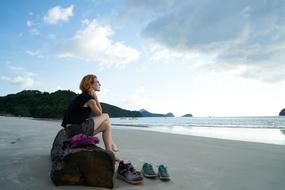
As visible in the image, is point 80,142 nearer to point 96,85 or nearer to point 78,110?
point 78,110

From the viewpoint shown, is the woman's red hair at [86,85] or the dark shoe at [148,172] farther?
the woman's red hair at [86,85]

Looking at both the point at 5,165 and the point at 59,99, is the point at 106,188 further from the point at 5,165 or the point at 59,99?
the point at 59,99

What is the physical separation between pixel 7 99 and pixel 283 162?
9016cm

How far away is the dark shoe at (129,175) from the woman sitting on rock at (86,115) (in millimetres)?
467

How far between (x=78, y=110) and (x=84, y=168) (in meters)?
1.23

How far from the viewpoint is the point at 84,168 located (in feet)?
11.6

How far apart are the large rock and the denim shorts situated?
0.80 meters

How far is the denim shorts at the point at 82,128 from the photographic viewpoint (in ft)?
14.5

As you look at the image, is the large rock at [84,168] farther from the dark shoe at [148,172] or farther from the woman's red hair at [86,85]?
the woman's red hair at [86,85]

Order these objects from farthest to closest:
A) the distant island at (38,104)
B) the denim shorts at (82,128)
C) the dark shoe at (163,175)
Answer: the distant island at (38,104) → the denim shorts at (82,128) → the dark shoe at (163,175)

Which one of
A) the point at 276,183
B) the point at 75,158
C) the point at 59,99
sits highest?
the point at 59,99

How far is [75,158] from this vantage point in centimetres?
346

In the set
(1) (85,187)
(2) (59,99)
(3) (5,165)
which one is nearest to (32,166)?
(3) (5,165)

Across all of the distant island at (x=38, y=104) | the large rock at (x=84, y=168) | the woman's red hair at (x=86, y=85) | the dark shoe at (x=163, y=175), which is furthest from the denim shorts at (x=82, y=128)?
the distant island at (x=38, y=104)
